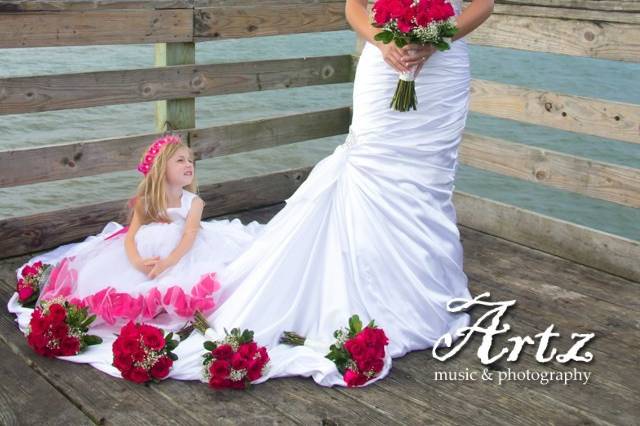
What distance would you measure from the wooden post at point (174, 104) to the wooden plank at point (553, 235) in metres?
1.80

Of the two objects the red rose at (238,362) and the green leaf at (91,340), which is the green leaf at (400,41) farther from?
the green leaf at (91,340)

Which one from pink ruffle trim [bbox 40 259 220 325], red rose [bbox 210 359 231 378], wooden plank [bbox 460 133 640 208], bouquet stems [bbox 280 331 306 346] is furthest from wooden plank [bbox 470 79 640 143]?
red rose [bbox 210 359 231 378]

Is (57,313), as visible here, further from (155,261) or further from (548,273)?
(548,273)

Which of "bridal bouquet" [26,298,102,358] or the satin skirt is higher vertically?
the satin skirt

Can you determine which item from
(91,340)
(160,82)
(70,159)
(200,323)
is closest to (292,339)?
(200,323)

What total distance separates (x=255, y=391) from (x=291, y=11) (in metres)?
3.01

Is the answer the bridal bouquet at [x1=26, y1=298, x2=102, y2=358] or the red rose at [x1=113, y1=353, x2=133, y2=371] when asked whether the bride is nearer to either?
the red rose at [x1=113, y1=353, x2=133, y2=371]

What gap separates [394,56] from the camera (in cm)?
405

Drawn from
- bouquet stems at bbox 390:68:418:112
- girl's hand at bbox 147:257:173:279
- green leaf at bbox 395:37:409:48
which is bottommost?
girl's hand at bbox 147:257:173:279

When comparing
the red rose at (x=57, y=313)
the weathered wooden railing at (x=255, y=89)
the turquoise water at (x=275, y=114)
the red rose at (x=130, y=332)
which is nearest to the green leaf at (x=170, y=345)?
the red rose at (x=130, y=332)

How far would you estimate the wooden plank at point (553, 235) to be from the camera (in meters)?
5.05

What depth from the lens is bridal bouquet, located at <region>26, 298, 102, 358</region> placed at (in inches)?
144

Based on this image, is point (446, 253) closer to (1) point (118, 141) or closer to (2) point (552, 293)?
(2) point (552, 293)

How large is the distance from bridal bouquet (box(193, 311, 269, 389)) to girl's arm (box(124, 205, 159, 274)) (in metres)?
0.68
